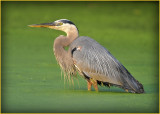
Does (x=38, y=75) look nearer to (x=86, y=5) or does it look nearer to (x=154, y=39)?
(x=154, y=39)

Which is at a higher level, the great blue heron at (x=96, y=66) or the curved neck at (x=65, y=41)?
the curved neck at (x=65, y=41)

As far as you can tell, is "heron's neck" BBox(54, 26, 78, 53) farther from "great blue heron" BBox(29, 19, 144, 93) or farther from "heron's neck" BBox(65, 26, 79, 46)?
"great blue heron" BBox(29, 19, 144, 93)

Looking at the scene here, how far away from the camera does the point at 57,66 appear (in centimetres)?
988

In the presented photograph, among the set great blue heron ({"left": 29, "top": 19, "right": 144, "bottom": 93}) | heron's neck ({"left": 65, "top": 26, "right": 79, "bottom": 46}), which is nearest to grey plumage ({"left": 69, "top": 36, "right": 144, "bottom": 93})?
great blue heron ({"left": 29, "top": 19, "right": 144, "bottom": 93})

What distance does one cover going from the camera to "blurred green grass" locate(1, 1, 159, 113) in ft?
23.5

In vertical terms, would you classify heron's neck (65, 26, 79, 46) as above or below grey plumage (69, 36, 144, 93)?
above

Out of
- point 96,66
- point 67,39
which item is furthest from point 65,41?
point 96,66

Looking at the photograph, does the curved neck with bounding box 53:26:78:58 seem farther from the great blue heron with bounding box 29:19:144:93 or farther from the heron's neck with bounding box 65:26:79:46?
the great blue heron with bounding box 29:19:144:93

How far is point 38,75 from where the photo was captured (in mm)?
8977

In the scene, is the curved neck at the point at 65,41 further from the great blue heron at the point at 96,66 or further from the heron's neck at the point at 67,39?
the great blue heron at the point at 96,66

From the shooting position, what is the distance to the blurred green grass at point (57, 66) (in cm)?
715

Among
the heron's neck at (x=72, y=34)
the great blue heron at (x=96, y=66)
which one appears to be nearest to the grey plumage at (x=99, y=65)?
the great blue heron at (x=96, y=66)

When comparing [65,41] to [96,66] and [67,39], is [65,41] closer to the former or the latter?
[67,39]

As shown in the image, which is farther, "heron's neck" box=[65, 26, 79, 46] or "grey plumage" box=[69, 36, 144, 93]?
"heron's neck" box=[65, 26, 79, 46]
